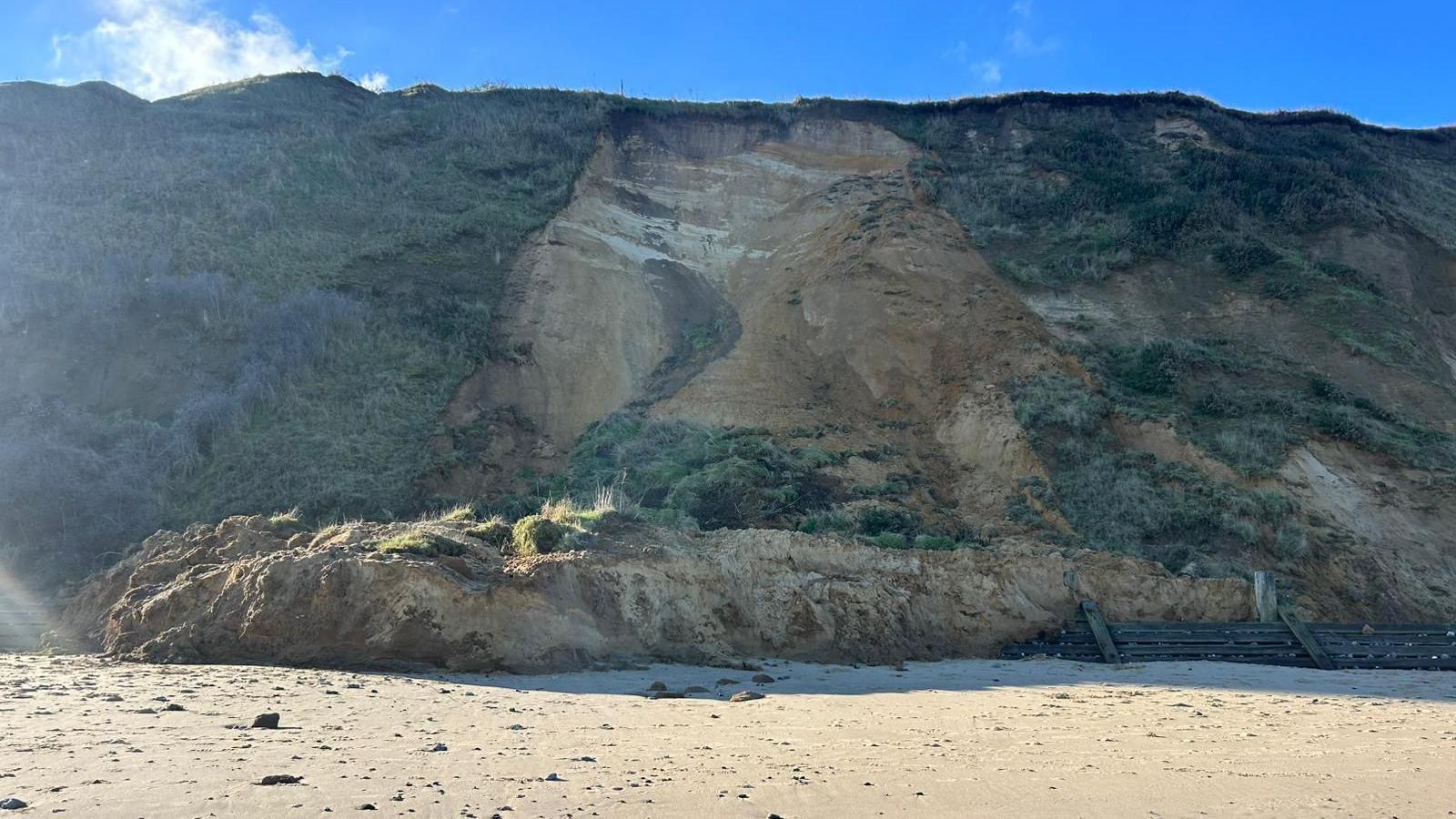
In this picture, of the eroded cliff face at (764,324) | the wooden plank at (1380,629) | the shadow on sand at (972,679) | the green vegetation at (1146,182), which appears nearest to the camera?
the shadow on sand at (972,679)

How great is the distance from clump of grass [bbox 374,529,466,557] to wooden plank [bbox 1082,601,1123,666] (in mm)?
7297

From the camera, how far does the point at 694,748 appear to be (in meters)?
5.49

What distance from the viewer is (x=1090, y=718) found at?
Answer: 22.7 feet

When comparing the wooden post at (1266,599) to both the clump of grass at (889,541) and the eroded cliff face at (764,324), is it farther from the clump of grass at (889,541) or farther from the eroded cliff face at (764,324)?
the eroded cliff face at (764,324)

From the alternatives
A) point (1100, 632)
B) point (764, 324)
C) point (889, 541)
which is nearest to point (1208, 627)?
point (1100, 632)

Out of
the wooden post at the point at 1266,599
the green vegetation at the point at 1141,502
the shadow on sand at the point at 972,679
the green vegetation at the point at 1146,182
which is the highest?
the green vegetation at the point at 1146,182

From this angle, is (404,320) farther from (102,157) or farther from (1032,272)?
(1032,272)

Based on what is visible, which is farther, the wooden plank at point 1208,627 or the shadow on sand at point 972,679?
the wooden plank at point 1208,627

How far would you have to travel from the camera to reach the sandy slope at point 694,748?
4301mm

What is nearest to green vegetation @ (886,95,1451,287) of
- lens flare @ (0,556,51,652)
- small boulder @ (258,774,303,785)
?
lens flare @ (0,556,51,652)

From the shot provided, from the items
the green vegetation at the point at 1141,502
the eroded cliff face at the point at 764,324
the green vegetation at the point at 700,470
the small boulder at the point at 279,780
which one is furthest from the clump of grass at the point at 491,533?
the green vegetation at the point at 1141,502

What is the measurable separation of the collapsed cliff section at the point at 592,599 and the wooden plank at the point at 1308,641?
524mm

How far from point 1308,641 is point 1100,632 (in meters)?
2.54

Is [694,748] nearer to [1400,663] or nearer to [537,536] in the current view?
[537,536]
